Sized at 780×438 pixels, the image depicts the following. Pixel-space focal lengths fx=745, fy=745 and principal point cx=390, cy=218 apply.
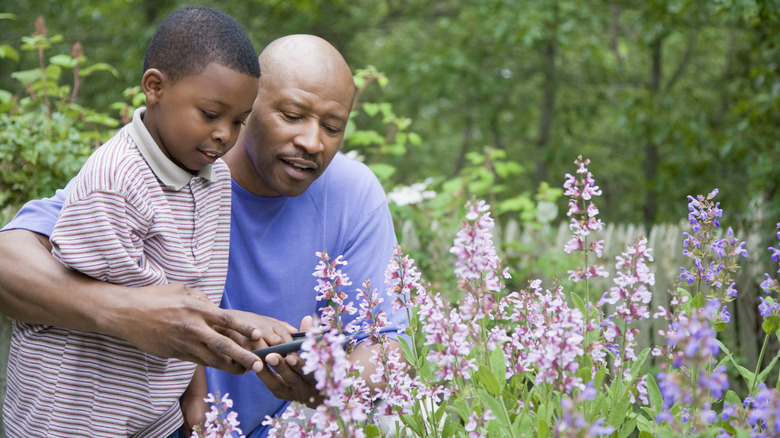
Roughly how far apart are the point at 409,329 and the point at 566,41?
879 centimetres

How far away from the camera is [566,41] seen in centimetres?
963

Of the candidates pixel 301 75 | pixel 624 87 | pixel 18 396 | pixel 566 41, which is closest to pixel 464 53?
pixel 566 41

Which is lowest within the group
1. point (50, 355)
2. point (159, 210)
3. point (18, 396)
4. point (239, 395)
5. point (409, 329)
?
point (239, 395)

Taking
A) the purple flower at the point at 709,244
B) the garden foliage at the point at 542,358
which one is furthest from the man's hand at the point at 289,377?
the purple flower at the point at 709,244

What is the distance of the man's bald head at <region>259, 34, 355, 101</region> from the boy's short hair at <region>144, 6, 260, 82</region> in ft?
0.94

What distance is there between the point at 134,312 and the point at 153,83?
60cm

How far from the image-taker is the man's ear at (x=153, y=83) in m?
1.88

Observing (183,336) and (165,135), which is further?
(165,135)

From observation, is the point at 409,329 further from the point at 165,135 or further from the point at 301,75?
the point at 301,75

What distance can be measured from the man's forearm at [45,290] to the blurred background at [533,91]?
2.62 m

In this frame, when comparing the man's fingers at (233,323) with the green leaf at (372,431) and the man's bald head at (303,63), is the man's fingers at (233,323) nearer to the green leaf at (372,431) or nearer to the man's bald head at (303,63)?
the green leaf at (372,431)

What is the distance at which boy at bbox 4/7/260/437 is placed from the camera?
172 cm

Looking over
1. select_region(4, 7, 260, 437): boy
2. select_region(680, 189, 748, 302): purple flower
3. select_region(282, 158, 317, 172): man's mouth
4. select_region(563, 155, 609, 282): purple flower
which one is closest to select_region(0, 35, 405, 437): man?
select_region(282, 158, 317, 172): man's mouth

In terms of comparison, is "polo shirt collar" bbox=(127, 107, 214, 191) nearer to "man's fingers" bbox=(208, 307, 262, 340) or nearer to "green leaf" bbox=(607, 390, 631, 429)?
"man's fingers" bbox=(208, 307, 262, 340)
